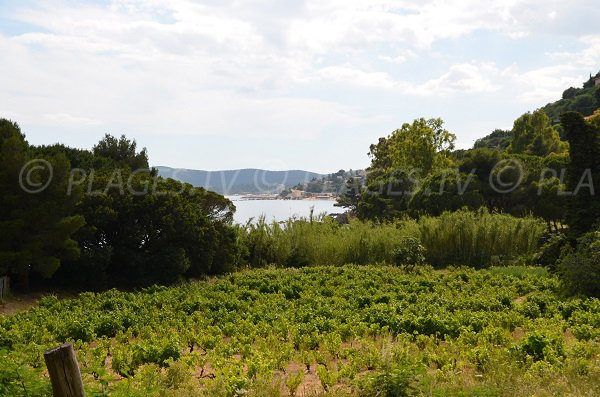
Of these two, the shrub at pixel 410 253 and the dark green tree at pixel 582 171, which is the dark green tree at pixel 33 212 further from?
the dark green tree at pixel 582 171

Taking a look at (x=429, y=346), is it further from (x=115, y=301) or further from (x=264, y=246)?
(x=264, y=246)

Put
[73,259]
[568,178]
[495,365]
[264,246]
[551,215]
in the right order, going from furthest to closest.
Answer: [551,215] → [264,246] → [73,259] → [568,178] → [495,365]

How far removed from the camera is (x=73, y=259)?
17.0 m

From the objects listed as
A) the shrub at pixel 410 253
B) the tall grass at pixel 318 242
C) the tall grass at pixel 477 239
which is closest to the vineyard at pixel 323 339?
the shrub at pixel 410 253

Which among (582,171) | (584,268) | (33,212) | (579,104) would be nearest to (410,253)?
(582,171)

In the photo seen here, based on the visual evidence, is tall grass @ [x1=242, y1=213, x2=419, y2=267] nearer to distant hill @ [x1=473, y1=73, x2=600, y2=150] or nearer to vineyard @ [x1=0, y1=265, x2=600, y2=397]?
vineyard @ [x1=0, y1=265, x2=600, y2=397]

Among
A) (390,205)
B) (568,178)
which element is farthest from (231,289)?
(390,205)

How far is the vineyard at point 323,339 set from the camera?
248 inches

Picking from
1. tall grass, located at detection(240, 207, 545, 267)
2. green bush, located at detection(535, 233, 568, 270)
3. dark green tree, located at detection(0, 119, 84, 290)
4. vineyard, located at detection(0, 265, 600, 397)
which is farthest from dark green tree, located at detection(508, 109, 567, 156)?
A: dark green tree, located at detection(0, 119, 84, 290)

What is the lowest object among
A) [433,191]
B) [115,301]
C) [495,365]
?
[115,301]

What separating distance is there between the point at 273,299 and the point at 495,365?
7.96 meters

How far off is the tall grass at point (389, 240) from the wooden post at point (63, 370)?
18.7 m

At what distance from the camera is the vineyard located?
629 cm

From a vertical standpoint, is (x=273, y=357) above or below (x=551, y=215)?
below
